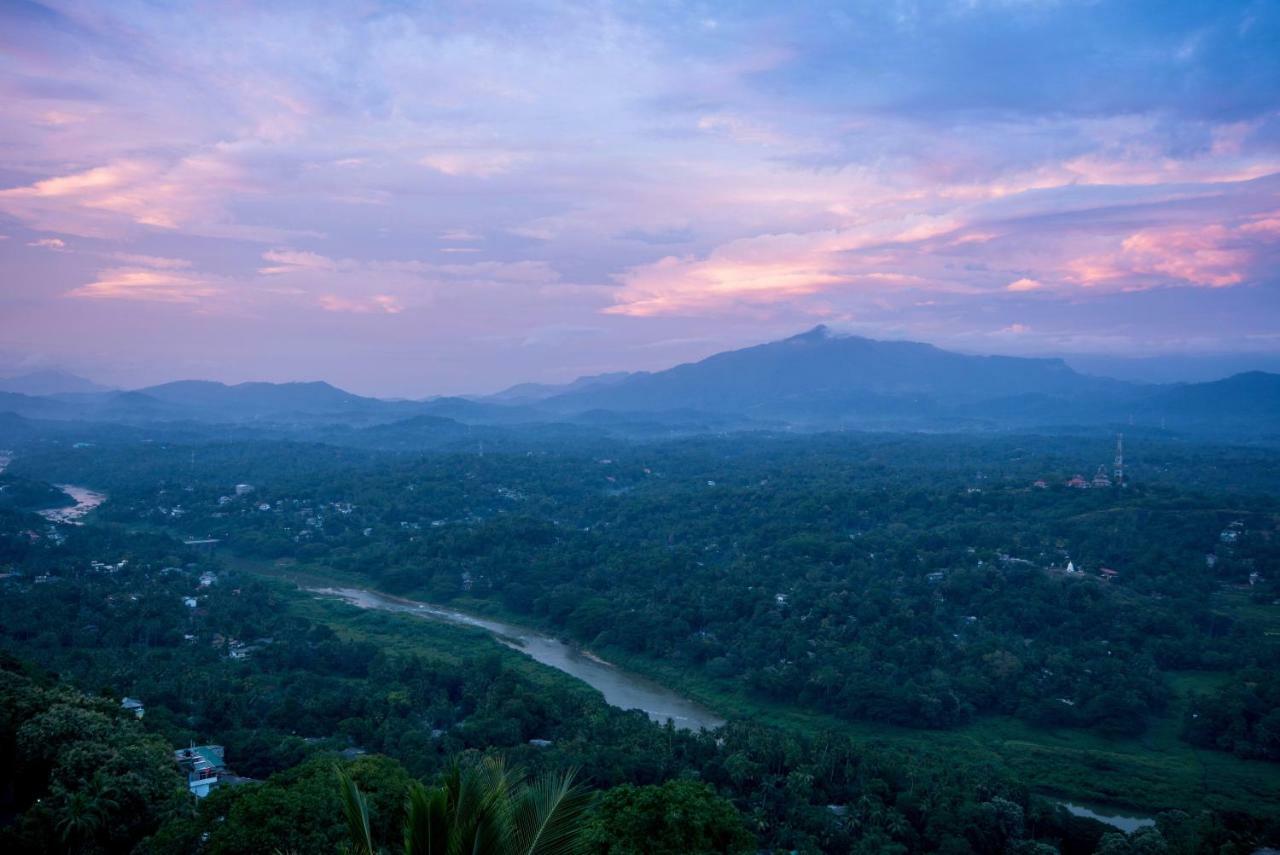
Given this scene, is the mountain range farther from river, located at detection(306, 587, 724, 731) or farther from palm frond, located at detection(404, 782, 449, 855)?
palm frond, located at detection(404, 782, 449, 855)

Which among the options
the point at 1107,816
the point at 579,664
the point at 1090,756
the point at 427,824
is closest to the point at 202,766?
the point at 427,824

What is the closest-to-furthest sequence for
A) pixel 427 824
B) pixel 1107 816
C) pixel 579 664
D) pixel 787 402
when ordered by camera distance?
1. pixel 427 824
2. pixel 1107 816
3. pixel 579 664
4. pixel 787 402

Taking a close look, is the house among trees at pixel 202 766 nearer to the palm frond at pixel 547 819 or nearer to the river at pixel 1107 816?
the palm frond at pixel 547 819

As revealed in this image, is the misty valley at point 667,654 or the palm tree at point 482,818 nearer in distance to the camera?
the palm tree at point 482,818

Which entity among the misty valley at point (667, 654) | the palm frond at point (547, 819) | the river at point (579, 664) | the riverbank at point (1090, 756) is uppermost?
the palm frond at point (547, 819)

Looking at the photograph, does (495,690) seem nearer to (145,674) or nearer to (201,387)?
(145,674)

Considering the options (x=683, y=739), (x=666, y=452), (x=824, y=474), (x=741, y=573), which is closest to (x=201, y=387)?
(x=666, y=452)

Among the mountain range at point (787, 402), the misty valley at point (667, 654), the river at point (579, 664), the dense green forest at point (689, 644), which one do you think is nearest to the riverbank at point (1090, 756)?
the misty valley at point (667, 654)

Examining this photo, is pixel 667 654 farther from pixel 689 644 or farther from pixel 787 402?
pixel 787 402
